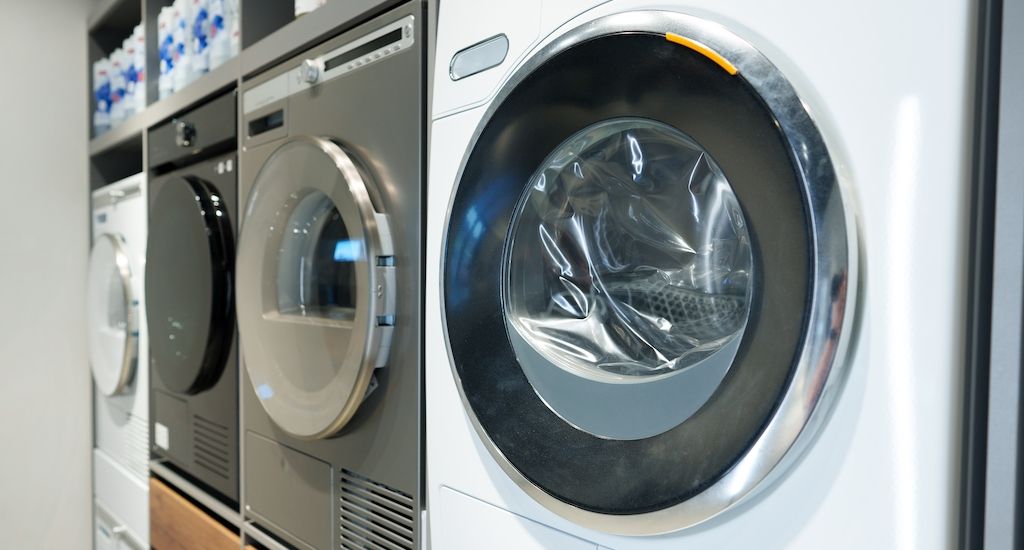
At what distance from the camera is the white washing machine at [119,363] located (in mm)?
1938

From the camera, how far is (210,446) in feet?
5.05

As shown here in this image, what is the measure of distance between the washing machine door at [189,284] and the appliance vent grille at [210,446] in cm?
9

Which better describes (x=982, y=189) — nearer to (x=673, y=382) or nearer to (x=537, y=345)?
(x=673, y=382)

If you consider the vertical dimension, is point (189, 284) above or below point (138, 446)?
above

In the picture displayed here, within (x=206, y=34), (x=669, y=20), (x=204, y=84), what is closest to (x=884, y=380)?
(x=669, y=20)

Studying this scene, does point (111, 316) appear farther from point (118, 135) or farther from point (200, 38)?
point (200, 38)

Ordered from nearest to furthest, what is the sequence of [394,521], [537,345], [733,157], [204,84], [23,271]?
[733,157], [537,345], [394,521], [204,84], [23,271]

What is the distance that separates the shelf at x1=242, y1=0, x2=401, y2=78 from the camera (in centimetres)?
107

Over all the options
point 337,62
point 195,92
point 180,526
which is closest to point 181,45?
point 195,92

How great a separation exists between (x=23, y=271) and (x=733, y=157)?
2.66 m

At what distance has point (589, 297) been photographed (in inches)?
29.5

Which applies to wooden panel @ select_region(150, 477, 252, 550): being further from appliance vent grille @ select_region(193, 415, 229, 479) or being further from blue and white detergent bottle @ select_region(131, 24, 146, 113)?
blue and white detergent bottle @ select_region(131, 24, 146, 113)

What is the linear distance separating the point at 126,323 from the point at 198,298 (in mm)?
697

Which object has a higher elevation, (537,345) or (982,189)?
(982,189)
